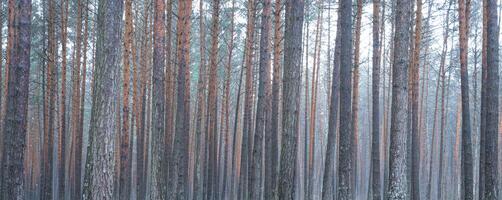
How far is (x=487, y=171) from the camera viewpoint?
8781 mm

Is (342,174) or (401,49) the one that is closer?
(342,174)

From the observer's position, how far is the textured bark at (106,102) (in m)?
6.93

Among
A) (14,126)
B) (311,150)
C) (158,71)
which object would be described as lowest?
(311,150)

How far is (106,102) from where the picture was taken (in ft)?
22.9

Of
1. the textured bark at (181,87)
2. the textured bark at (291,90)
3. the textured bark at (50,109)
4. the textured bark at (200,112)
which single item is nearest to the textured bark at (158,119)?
the textured bark at (181,87)

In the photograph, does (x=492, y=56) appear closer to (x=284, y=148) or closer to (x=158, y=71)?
(x=284, y=148)

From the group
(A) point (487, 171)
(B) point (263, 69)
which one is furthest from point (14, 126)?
(A) point (487, 171)

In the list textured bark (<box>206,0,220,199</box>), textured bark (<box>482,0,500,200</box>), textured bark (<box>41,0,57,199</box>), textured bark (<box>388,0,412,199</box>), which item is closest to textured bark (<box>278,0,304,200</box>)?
textured bark (<box>388,0,412,199</box>)

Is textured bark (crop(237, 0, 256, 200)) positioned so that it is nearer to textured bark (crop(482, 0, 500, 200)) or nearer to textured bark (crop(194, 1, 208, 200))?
textured bark (crop(194, 1, 208, 200))

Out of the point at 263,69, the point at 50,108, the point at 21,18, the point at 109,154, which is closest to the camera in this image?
the point at 21,18

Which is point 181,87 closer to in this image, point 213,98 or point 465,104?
point 213,98

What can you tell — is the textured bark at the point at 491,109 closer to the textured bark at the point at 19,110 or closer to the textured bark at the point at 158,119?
the textured bark at the point at 158,119

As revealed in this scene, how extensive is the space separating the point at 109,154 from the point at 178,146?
9.40 ft

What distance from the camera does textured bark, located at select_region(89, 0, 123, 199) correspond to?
6934mm
